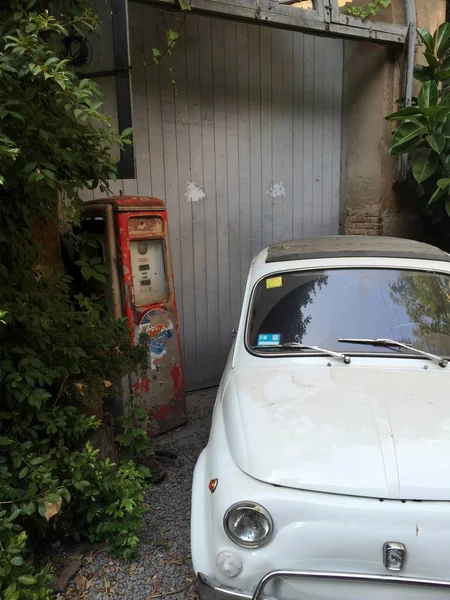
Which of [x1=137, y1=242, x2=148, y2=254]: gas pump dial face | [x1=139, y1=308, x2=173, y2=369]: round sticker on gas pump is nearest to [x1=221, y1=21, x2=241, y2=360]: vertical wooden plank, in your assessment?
[x1=139, y1=308, x2=173, y2=369]: round sticker on gas pump

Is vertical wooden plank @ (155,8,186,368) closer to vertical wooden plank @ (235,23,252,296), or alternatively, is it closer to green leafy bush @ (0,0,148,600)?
vertical wooden plank @ (235,23,252,296)

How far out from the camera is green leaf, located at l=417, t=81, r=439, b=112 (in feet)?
15.9

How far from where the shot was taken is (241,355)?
2.76m

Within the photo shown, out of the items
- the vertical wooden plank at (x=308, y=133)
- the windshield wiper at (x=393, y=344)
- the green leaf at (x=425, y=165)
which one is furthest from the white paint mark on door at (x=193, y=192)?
the windshield wiper at (x=393, y=344)

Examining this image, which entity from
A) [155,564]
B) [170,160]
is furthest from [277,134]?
[155,564]

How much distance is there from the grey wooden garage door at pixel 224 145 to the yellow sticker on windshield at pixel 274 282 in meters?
2.13

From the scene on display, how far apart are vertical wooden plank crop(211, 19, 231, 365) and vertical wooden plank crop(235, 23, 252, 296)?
192mm

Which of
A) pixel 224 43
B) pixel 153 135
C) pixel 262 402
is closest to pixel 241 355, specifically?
pixel 262 402

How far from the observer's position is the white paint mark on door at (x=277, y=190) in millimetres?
5504

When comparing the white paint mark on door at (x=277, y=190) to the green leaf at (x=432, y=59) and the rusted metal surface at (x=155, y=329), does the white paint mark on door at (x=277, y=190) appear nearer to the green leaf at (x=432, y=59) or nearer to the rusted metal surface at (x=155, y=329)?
the rusted metal surface at (x=155, y=329)

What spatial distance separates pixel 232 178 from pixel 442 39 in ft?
8.66

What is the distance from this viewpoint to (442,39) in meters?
5.07

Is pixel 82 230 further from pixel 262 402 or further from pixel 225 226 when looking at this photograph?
pixel 262 402

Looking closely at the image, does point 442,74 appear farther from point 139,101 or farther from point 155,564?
point 155,564
